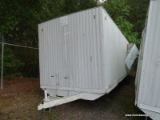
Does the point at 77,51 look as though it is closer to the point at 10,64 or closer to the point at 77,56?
the point at 77,56

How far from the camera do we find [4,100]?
5938 mm

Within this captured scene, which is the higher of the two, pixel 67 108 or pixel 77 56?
pixel 77 56

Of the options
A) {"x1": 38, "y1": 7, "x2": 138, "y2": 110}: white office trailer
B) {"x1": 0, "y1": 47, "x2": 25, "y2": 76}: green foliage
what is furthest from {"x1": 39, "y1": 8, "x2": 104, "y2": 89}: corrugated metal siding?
{"x1": 0, "y1": 47, "x2": 25, "y2": 76}: green foliage

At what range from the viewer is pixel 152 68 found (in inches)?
139

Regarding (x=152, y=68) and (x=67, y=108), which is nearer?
(x=152, y=68)

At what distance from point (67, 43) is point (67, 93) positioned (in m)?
1.40

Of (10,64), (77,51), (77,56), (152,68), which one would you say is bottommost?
(10,64)

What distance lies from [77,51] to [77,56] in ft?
0.43

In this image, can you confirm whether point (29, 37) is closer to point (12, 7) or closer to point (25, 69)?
point (25, 69)

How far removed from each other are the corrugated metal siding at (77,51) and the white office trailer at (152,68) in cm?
108

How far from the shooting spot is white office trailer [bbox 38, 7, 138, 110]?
177 inches

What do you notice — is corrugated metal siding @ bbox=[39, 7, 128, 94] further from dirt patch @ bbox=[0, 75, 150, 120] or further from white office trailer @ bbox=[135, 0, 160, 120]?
white office trailer @ bbox=[135, 0, 160, 120]

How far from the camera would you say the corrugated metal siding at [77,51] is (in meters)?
4.50

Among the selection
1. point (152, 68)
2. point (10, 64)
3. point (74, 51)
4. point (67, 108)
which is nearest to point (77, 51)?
point (74, 51)
